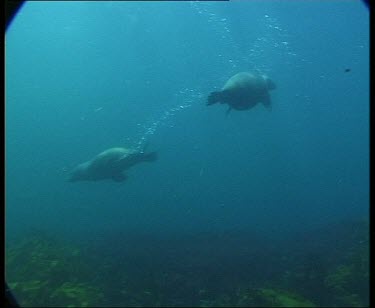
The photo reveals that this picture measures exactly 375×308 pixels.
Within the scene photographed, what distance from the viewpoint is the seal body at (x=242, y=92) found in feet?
26.1

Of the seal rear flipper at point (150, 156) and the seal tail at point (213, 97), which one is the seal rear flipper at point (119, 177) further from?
the seal tail at point (213, 97)

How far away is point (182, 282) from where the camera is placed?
6465mm

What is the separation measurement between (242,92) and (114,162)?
376cm

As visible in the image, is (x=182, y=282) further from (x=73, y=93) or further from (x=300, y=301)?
(x=73, y=93)

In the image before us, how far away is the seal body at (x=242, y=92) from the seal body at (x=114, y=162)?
2870mm

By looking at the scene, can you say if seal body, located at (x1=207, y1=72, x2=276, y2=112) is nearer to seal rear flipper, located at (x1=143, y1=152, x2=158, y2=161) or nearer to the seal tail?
the seal tail

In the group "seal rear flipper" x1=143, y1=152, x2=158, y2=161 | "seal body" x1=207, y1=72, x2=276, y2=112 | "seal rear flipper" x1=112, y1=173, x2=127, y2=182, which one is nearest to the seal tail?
"seal body" x1=207, y1=72, x2=276, y2=112

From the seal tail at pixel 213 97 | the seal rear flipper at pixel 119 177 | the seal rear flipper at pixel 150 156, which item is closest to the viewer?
the seal tail at pixel 213 97

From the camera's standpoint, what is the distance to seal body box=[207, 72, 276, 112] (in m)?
7.95

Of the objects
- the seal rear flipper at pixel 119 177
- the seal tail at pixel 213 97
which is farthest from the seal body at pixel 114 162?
the seal tail at pixel 213 97

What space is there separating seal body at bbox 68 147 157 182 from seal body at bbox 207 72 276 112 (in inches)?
113

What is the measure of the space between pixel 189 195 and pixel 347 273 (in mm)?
26666

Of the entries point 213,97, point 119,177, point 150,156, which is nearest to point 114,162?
point 119,177
